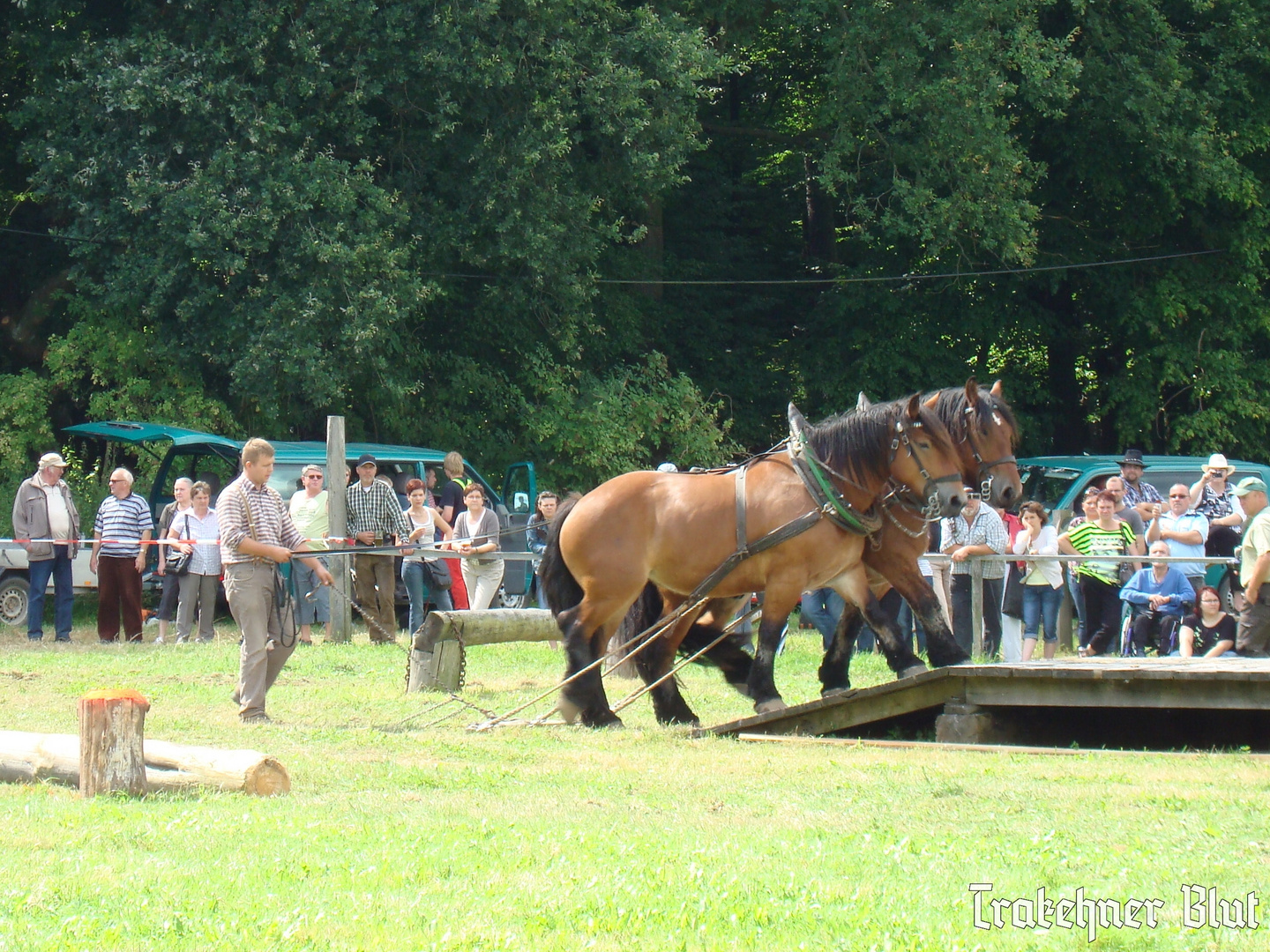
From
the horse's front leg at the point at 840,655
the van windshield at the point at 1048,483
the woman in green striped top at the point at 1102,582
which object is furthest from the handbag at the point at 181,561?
the van windshield at the point at 1048,483

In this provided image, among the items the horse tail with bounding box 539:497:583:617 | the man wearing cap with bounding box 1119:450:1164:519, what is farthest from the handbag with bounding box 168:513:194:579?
the man wearing cap with bounding box 1119:450:1164:519

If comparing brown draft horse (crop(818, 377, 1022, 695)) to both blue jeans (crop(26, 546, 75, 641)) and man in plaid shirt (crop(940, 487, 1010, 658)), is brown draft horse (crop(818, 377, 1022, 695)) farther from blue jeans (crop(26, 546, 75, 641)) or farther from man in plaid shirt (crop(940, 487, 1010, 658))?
blue jeans (crop(26, 546, 75, 641))

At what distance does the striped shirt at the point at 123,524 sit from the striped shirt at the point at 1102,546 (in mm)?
9433

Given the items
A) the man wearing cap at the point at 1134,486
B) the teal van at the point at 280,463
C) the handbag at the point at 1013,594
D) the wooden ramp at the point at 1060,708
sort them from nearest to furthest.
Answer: the wooden ramp at the point at 1060,708 → the handbag at the point at 1013,594 → the man wearing cap at the point at 1134,486 → the teal van at the point at 280,463

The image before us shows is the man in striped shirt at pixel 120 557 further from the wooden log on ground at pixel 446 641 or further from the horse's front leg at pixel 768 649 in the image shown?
the horse's front leg at pixel 768 649

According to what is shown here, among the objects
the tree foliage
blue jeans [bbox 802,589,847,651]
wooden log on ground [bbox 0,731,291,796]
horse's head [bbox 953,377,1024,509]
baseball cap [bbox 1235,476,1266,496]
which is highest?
the tree foliage

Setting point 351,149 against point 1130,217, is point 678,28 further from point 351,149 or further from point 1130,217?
point 1130,217

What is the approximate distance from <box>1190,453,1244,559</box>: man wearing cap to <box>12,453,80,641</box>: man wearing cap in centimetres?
1130

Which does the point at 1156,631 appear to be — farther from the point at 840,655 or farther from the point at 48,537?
the point at 48,537

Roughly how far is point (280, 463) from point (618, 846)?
12.6m

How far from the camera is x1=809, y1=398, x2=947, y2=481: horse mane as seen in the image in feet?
29.7

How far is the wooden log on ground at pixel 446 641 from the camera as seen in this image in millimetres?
11023

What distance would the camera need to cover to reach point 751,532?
29.3 ft

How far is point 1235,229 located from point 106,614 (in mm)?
18538
